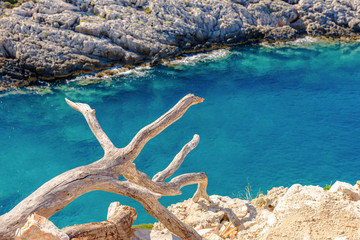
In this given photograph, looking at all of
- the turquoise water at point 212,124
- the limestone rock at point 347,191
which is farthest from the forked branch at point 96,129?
the turquoise water at point 212,124

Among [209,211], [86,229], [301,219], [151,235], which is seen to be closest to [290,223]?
[301,219]

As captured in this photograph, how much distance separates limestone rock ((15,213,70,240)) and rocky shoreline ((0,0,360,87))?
24.5 m

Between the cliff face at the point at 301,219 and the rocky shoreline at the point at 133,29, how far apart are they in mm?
22292

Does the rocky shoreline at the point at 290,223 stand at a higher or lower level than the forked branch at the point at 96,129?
lower

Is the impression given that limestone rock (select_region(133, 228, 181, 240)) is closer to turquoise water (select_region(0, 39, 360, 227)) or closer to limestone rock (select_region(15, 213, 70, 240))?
limestone rock (select_region(15, 213, 70, 240))

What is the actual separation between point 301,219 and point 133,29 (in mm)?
26849

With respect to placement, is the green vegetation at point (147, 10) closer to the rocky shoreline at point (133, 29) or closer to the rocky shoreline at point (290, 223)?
the rocky shoreline at point (133, 29)

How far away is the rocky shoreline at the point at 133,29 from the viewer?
27.7m

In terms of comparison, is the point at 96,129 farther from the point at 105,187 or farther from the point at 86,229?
the point at 86,229

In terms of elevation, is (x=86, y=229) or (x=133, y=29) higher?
Result: (x=86, y=229)

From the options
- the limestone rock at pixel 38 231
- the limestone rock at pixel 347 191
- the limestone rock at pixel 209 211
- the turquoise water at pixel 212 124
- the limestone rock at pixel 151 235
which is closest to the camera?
the limestone rock at pixel 38 231

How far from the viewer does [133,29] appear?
30.8 m

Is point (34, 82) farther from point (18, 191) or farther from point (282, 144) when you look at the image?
point (282, 144)

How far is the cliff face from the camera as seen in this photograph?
6.98 meters
